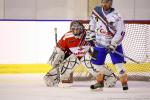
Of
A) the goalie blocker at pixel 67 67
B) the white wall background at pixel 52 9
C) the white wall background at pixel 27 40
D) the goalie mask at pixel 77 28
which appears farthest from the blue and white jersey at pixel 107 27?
the white wall background at pixel 52 9

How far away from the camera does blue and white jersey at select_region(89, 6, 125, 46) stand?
223 inches

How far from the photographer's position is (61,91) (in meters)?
5.82

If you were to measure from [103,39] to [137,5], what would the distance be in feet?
13.4

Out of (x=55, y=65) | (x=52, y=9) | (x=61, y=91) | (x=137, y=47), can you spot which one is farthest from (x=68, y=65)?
(x=52, y=9)

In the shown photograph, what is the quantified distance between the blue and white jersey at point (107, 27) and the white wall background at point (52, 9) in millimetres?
3830

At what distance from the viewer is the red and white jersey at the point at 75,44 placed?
6207mm

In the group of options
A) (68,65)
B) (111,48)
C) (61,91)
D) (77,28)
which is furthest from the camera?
(68,65)

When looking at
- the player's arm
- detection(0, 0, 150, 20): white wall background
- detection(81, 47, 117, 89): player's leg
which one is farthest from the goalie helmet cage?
detection(0, 0, 150, 20): white wall background

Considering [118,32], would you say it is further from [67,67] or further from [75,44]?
[67,67]

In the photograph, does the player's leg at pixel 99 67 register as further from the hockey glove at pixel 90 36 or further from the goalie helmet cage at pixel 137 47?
the goalie helmet cage at pixel 137 47

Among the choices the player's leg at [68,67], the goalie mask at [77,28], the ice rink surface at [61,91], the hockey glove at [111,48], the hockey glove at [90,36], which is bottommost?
the ice rink surface at [61,91]

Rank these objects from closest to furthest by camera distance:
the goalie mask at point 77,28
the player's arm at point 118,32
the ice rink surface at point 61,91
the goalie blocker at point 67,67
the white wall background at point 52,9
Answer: the ice rink surface at point 61,91 → the player's arm at point 118,32 → the goalie mask at point 77,28 → the goalie blocker at point 67,67 → the white wall background at point 52,9

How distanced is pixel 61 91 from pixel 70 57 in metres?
0.61

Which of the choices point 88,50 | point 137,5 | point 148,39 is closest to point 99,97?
point 88,50
